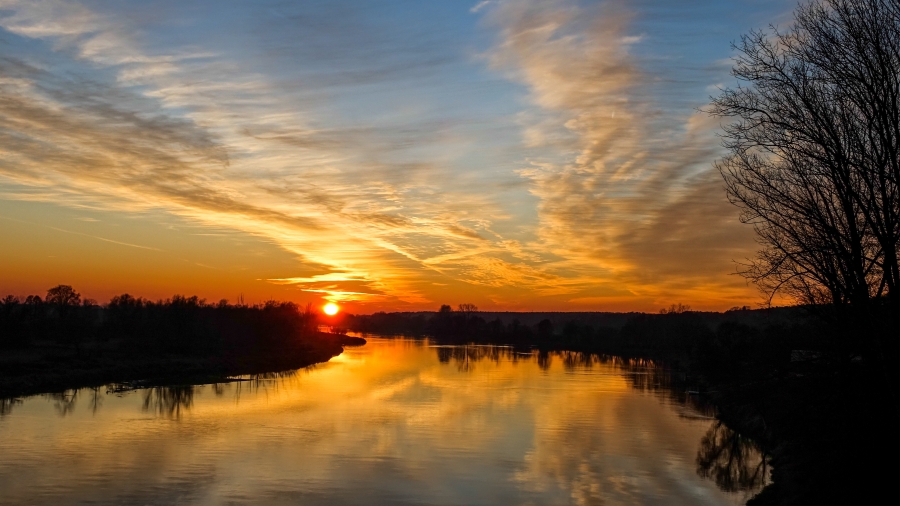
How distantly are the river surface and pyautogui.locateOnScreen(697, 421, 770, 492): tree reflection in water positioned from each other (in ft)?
2.42

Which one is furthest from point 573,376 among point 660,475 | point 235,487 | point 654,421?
point 235,487

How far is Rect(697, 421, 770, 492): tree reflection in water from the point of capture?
29.6m

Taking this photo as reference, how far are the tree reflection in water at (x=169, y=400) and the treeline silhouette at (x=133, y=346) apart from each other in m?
7.09

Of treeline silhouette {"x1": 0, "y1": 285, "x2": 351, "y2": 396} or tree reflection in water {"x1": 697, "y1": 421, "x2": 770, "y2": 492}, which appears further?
treeline silhouette {"x1": 0, "y1": 285, "x2": 351, "y2": 396}

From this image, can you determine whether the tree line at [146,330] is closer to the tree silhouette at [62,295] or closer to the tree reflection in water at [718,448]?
the tree silhouette at [62,295]

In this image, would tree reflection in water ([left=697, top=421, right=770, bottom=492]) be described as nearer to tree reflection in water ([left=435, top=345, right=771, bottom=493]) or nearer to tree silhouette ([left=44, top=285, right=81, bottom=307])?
tree reflection in water ([left=435, top=345, right=771, bottom=493])

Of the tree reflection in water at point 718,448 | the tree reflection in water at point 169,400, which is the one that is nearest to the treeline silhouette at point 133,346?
the tree reflection in water at point 169,400

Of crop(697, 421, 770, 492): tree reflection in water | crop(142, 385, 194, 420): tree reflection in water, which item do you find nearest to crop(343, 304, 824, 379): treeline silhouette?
crop(697, 421, 770, 492): tree reflection in water

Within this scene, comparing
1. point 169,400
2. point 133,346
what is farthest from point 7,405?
point 133,346

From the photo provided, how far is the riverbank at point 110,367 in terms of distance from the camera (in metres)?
53.2

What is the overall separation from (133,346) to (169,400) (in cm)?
3697

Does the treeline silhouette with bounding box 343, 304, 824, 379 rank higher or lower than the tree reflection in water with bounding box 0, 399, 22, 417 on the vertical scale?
higher

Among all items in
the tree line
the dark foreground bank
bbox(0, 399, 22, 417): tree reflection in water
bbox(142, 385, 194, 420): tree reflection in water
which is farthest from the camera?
the tree line

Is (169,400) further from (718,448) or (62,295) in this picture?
(62,295)
